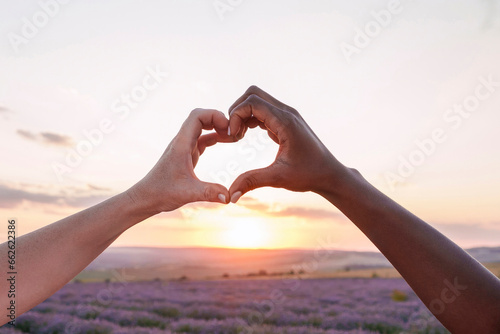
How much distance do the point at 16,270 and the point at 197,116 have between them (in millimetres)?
1071

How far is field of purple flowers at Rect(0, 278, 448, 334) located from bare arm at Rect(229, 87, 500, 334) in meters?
4.00

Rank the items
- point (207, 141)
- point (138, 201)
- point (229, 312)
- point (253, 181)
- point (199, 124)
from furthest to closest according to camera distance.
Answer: point (229, 312)
point (207, 141)
point (199, 124)
point (138, 201)
point (253, 181)

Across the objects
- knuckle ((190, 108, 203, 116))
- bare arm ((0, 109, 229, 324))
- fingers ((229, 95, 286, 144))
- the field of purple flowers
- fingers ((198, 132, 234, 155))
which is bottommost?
the field of purple flowers

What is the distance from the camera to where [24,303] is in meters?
1.70

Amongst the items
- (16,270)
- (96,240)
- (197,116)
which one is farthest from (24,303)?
(197,116)

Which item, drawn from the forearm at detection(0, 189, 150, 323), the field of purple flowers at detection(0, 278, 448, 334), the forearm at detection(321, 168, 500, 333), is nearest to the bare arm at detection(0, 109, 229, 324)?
the forearm at detection(0, 189, 150, 323)

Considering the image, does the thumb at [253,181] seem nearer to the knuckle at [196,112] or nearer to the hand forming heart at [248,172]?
the hand forming heart at [248,172]

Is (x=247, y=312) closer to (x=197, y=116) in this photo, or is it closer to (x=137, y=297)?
(x=137, y=297)

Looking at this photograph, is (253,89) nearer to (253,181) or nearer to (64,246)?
(253,181)

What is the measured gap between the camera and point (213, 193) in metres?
1.96

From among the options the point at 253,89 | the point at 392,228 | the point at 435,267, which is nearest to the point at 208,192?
the point at 253,89

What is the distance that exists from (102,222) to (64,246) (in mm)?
184

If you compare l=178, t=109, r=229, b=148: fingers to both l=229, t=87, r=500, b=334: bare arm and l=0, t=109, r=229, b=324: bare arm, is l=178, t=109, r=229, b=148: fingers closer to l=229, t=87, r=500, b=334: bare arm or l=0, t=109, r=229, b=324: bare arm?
l=0, t=109, r=229, b=324: bare arm

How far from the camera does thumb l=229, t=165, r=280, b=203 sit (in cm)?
182
